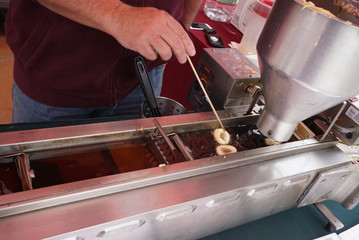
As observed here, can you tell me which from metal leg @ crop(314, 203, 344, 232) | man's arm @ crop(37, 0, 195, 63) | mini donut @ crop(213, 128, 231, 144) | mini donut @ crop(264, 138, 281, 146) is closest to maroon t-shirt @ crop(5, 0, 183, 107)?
man's arm @ crop(37, 0, 195, 63)

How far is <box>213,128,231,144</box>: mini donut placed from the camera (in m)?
1.09

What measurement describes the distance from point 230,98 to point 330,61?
0.50 m

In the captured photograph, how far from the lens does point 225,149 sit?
106 centimetres

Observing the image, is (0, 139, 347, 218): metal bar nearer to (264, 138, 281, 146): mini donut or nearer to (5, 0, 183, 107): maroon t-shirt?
(264, 138, 281, 146): mini donut

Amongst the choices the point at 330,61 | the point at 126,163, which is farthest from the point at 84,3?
the point at 330,61

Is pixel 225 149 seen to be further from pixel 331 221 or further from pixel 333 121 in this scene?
pixel 331 221

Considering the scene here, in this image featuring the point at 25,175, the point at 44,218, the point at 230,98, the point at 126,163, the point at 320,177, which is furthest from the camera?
the point at 230,98

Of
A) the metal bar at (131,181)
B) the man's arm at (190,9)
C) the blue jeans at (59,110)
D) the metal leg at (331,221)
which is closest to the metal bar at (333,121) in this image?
the metal bar at (131,181)

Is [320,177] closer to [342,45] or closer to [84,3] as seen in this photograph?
[342,45]

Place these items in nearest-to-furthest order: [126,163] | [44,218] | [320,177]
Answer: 1. [44,218]
2. [126,163]
3. [320,177]

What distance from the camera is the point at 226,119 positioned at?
118cm

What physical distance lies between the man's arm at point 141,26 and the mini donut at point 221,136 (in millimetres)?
347

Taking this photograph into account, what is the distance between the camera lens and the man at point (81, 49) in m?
0.90

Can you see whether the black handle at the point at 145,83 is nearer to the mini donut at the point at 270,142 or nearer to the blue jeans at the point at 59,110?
the blue jeans at the point at 59,110
